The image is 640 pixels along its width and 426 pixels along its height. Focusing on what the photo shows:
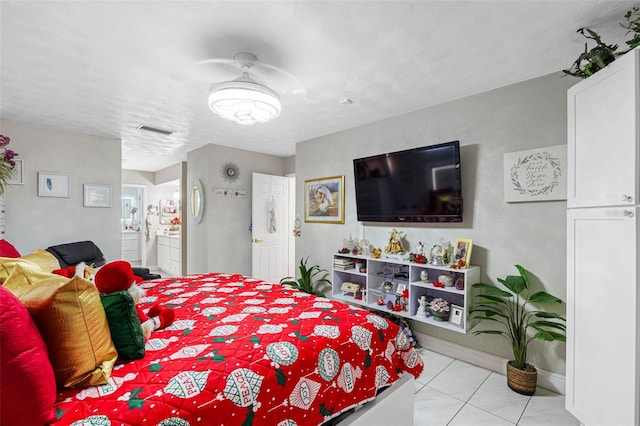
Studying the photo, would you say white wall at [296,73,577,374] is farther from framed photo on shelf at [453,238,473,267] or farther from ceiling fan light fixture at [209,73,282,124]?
ceiling fan light fixture at [209,73,282,124]

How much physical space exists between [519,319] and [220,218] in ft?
13.0

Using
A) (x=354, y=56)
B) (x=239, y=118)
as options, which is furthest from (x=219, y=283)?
(x=354, y=56)

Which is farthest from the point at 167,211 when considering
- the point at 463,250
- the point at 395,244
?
the point at 463,250

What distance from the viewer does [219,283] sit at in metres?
2.58

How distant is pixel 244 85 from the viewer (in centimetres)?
196

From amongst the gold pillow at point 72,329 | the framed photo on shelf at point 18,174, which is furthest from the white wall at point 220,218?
the gold pillow at point 72,329

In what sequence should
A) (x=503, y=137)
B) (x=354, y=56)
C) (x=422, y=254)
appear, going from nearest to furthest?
1. (x=354, y=56)
2. (x=503, y=137)
3. (x=422, y=254)

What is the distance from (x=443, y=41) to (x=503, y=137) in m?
1.09

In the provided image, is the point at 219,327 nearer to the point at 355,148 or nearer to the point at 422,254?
the point at 422,254

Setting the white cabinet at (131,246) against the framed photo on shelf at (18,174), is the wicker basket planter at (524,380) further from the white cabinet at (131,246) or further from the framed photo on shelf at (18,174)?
the white cabinet at (131,246)

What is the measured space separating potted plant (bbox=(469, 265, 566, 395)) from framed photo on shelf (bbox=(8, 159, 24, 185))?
4920 millimetres

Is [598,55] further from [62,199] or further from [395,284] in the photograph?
[62,199]

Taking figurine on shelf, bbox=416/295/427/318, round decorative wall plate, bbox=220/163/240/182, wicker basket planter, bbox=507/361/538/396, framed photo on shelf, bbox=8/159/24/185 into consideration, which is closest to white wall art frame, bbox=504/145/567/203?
figurine on shelf, bbox=416/295/427/318

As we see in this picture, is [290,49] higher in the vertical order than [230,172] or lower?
higher
